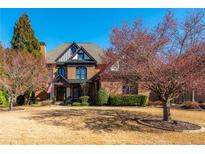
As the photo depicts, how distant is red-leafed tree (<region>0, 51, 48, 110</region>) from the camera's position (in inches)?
838

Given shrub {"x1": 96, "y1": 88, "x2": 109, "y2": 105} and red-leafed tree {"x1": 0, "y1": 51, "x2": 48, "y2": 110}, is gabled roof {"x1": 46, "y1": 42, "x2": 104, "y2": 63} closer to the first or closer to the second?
red-leafed tree {"x1": 0, "y1": 51, "x2": 48, "y2": 110}

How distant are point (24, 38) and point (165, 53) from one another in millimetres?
22127

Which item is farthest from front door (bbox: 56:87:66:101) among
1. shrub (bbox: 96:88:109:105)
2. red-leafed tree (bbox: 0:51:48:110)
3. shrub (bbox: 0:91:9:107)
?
shrub (bbox: 96:88:109:105)

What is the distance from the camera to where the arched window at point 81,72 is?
3341 cm

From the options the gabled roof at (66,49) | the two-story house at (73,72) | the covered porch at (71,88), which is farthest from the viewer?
the gabled roof at (66,49)

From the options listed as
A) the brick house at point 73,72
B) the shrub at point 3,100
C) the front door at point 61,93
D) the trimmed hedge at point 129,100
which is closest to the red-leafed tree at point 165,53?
the trimmed hedge at point 129,100

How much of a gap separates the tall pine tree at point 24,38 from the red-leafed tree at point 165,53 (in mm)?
19511

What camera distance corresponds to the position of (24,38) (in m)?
30.0

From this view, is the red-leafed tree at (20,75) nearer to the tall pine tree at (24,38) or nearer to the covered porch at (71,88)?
the tall pine tree at (24,38)

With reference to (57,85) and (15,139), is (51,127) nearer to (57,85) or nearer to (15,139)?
(15,139)

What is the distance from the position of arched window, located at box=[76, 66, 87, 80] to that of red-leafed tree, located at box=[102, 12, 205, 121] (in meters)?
20.4

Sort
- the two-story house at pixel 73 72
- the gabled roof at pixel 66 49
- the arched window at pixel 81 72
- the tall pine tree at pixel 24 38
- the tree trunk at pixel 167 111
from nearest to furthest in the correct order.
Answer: the tree trunk at pixel 167 111
the tall pine tree at pixel 24 38
the two-story house at pixel 73 72
the arched window at pixel 81 72
the gabled roof at pixel 66 49

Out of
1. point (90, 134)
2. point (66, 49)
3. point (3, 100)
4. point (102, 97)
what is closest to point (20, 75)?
point (3, 100)

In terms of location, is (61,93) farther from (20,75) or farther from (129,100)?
(20,75)
